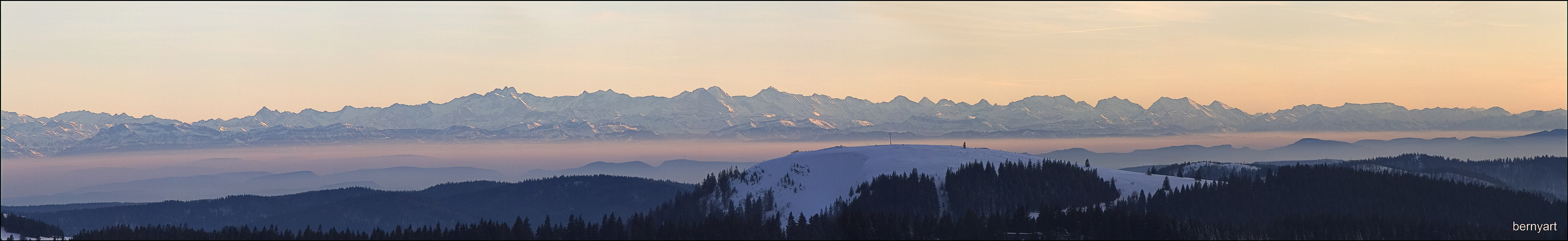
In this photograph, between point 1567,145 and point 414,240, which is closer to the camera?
point 1567,145

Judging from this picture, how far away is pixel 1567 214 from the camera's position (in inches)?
7790

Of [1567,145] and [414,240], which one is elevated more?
[1567,145]

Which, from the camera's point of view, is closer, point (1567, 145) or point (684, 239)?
point (1567, 145)

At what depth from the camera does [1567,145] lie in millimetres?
184875

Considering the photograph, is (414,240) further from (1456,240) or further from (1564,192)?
(1564,192)

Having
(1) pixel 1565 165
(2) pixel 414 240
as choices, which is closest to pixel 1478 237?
(1) pixel 1565 165

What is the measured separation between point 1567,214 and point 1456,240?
17397 mm

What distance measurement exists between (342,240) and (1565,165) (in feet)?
638

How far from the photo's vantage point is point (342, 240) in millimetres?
199625

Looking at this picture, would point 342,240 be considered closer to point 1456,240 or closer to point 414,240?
point 414,240

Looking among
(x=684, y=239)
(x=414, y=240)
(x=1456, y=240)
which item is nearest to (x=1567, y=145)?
(x=1456, y=240)

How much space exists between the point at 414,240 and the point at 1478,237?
561 feet

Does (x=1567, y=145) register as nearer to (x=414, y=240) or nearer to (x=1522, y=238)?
(x=1522, y=238)

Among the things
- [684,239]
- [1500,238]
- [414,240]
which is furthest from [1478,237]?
[414,240]
